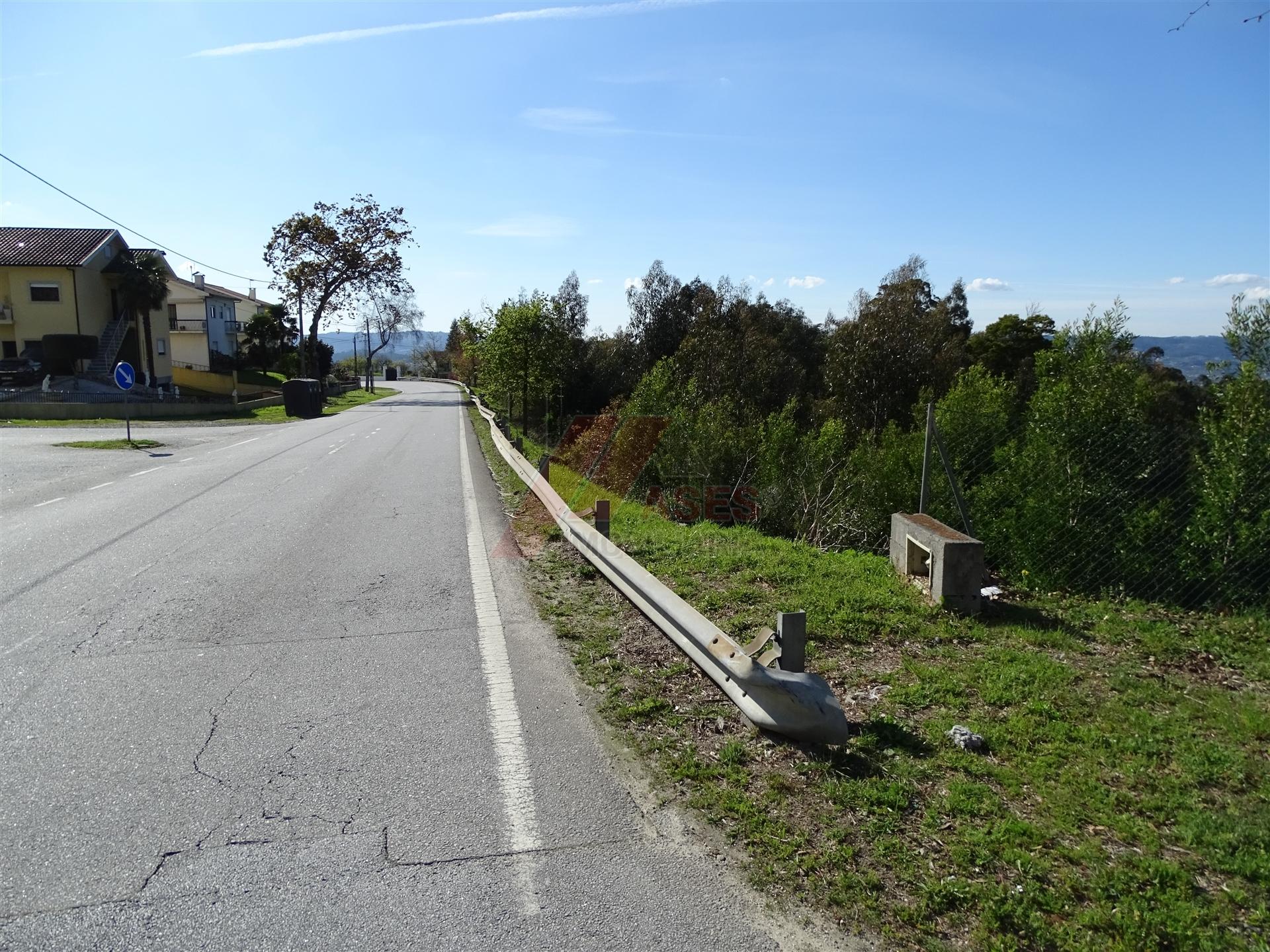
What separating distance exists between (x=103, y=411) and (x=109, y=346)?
16913 millimetres

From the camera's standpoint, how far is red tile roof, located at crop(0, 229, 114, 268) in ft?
147

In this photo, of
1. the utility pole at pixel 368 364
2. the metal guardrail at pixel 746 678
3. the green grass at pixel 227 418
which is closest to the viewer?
the metal guardrail at pixel 746 678

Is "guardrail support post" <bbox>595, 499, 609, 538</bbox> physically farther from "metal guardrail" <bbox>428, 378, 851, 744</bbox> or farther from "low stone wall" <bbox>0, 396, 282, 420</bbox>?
"low stone wall" <bbox>0, 396, 282, 420</bbox>

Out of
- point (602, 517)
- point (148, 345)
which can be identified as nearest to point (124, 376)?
point (602, 517)

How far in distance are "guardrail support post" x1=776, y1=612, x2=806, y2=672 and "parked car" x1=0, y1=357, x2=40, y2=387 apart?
47018 millimetres

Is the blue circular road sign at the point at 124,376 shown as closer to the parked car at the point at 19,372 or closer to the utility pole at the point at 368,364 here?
the parked car at the point at 19,372

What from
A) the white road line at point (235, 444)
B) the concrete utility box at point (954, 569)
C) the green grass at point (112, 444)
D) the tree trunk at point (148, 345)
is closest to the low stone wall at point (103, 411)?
the green grass at point (112, 444)

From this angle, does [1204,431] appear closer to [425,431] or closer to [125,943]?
[125,943]

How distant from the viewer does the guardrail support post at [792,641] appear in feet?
14.6

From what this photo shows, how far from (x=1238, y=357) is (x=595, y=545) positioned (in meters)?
6.37

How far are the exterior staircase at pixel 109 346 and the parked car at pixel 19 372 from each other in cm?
272

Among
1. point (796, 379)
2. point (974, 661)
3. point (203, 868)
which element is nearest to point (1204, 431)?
point (974, 661)

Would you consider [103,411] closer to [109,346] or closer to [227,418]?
[227,418]

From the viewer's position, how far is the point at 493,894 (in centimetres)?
325
